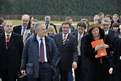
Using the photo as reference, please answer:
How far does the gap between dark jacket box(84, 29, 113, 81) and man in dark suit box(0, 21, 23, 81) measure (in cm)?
202

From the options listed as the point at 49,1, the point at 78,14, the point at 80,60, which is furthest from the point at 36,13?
the point at 80,60

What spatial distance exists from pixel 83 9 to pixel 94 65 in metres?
40.8

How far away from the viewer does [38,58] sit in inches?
193

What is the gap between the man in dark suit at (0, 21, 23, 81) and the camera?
6111mm

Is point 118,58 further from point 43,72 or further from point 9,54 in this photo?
point 9,54

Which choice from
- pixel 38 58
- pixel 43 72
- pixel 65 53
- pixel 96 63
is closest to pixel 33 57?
pixel 38 58

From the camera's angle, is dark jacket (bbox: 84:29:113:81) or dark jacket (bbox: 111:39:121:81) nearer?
dark jacket (bbox: 111:39:121:81)

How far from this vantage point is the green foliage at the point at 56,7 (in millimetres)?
43219

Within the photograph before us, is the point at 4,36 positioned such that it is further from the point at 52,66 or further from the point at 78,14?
the point at 78,14

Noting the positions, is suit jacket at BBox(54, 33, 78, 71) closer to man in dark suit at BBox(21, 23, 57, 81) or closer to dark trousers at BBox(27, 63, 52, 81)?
man in dark suit at BBox(21, 23, 57, 81)

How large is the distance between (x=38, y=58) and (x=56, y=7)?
42743 mm

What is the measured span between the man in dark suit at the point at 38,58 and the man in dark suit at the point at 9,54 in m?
1.20

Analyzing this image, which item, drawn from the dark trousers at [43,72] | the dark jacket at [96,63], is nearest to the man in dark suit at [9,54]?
the dark trousers at [43,72]

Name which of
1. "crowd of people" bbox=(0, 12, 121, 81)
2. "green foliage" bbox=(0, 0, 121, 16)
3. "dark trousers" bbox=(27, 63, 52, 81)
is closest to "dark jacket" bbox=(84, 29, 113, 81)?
"crowd of people" bbox=(0, 12, 121, 81)
